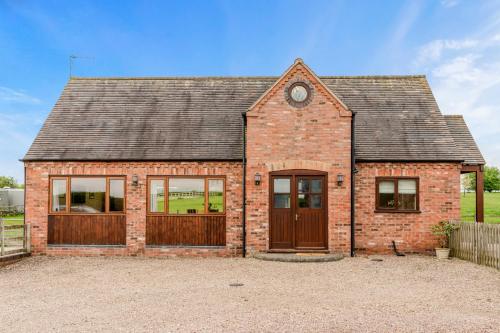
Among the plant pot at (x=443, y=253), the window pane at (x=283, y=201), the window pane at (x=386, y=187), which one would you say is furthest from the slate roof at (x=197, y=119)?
the plant pot at (x=443, y=253)

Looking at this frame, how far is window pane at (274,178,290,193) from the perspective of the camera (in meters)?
15.0

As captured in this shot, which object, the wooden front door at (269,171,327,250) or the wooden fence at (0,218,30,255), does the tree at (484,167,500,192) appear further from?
the wooden fence at (0,218,30,255)

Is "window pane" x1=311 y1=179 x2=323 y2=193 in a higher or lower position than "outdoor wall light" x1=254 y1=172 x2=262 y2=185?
lower

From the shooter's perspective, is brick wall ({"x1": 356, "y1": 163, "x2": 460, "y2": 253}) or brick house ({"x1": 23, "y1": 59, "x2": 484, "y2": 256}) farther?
brick wall ({"x1": 356, "y1": 163, "x2": 460, "y2": 253})

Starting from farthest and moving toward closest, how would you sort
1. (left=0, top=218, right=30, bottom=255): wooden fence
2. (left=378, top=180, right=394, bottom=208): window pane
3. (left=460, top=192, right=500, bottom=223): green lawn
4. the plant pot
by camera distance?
(left=460, top=192, right=500, bottom=223): green lawn < (left=378, top=180, right=394, bottom=208): window pane < the plant pot < (left=0, top=218, right=30, bottom=255): wooden fence

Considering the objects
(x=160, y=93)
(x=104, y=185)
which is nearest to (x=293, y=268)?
(x=104, y=185)

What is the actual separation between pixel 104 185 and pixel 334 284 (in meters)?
9.13

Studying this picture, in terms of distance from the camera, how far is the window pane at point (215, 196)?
1530 cm

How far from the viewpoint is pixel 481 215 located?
16.5 metres

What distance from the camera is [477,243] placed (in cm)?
1358

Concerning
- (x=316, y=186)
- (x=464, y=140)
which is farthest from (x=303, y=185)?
(x=464, y=140)

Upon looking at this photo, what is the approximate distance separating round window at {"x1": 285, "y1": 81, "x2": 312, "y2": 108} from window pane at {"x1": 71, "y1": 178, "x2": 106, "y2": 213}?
289 inches

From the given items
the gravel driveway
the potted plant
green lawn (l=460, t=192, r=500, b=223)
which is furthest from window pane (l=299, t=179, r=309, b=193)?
green lawn (l=460, t=192, r=500, b=223)

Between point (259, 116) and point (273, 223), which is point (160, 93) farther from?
point (273, 223)
